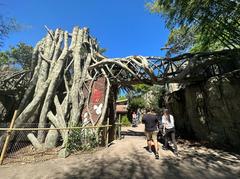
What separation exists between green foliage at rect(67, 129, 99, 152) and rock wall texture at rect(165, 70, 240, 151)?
530 centimetres

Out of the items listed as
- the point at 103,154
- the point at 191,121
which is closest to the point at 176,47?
the point at 191,121

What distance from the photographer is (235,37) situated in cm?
870

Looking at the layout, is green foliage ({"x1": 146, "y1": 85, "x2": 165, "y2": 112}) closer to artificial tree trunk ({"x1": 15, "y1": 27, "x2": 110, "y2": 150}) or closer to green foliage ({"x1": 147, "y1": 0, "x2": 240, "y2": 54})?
artificial tree trunk ({"x1": 15, "y1": 27, "x2": 110, "y2": 150})

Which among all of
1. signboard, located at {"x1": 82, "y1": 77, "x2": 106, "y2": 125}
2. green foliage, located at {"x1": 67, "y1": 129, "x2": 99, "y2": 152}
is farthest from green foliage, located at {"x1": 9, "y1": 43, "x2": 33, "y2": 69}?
green foliage, located at {"x1": 67, "y1": 129, "x2": 99, "y2": 152}

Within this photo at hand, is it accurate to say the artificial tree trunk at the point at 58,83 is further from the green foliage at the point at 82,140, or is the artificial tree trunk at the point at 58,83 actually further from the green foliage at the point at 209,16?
the green foliage at the point at 209,16

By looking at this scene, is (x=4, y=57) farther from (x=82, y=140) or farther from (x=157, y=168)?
(x=157, y=168)

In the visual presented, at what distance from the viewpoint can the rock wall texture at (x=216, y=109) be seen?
27.1 ft

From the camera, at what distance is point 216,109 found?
9250 millimetres

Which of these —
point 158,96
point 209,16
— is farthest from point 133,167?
point 158,96

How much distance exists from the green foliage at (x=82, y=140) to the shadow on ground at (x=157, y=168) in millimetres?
1432

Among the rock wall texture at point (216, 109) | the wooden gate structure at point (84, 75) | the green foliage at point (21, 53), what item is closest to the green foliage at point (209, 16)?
the wooden gate structure at point (84, 75)

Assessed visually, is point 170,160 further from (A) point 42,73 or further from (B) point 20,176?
(A) point 42,73

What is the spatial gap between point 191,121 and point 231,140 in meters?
→ 3.12

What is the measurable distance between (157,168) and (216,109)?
4.90 meters
